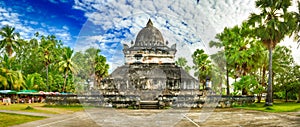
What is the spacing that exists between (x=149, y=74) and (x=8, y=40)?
92.7 feet

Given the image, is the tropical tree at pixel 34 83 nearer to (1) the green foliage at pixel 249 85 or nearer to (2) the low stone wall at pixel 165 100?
(2) the low stone wall at pixel 165 100

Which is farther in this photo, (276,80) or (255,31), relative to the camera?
(276,80)

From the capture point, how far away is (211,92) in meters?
29.3

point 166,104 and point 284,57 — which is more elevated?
point 284,57

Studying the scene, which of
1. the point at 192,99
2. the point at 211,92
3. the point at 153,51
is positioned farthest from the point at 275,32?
the point at 153,51

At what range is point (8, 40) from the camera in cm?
4772

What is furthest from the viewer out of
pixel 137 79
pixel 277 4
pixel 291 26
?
pixel 137 79

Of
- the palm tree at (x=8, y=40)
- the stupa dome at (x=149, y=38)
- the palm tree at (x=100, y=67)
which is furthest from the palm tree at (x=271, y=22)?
the palm tree at (x=8, y=40)

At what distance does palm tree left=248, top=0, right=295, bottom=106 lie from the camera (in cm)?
2611

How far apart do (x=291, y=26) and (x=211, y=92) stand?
34.0ft

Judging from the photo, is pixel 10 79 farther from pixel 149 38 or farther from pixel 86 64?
pixel 86 64

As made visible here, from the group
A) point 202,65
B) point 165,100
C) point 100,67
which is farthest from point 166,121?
point 100,67

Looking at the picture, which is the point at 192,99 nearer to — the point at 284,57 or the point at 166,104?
the point at 166,104

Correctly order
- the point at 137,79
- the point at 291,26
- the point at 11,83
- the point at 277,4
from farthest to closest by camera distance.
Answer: the point at 11,83 → the point at 137,79 → the point at 277,4 → the point at 291,26
